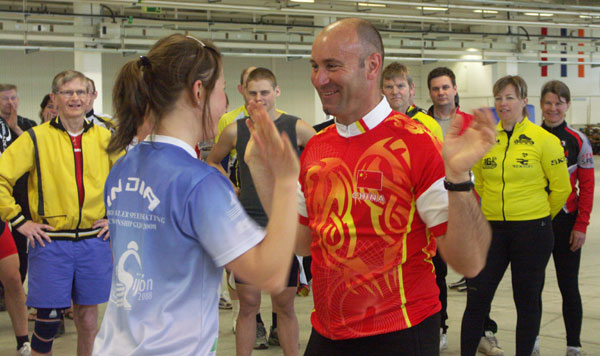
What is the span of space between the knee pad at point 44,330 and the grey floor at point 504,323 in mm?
986

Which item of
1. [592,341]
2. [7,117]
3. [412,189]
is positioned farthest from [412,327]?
[7,117]

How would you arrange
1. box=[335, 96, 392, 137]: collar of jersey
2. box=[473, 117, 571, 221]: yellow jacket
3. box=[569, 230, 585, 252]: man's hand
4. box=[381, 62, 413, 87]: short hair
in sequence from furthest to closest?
box=[381, 62, 413, 87]: short hair, box=[569, 230, 585, 252]: man's hand, box=[473, 117, 571, 221]: yellow jacket, box=[335, 96, 392, 137]: collar of jersey

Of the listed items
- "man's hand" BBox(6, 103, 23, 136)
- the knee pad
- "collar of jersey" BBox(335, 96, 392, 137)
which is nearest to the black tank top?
the knee pad

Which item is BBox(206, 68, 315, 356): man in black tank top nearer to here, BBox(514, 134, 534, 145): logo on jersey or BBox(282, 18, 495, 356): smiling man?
BBox(514, 134, 534, 145): logo on jersey

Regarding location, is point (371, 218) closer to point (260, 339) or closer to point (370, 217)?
point (370, 217)

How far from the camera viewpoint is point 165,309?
1691 mm

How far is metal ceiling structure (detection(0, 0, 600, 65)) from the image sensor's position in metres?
14.0

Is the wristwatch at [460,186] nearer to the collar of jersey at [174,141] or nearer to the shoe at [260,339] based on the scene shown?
the collar of jersey at [174,141]

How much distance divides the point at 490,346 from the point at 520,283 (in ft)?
2.97

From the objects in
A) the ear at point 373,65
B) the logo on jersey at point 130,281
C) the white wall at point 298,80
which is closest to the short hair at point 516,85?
the ear at point 373,65

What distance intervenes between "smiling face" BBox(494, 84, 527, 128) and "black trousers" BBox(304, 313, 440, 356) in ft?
7.21

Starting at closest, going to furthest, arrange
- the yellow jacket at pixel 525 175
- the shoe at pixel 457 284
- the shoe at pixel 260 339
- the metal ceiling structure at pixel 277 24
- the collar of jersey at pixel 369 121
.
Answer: the collar of jersey at pixel 369 121, the yellow jacket at pixel 525 175, the shoe at pixel 260 339, the shoe at pixel 457 284, the metal ceiling structure at pixel 277 24

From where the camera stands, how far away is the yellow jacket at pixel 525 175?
4113mm

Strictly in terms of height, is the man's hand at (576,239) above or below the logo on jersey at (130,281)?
below
